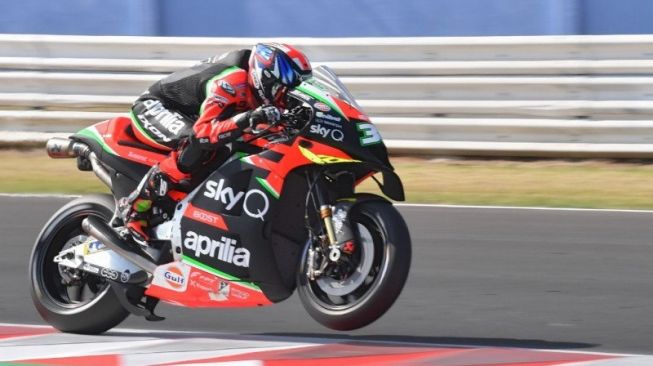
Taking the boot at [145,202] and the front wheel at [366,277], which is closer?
the front wheel at [366,277]

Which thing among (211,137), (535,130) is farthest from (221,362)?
(535,130)

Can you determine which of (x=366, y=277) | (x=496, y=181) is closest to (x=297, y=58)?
(x=366, y=277)

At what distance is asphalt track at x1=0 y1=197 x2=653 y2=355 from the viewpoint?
6.06 meters

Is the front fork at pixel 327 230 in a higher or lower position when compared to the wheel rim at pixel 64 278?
higher

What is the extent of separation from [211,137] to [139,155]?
2.08 feet

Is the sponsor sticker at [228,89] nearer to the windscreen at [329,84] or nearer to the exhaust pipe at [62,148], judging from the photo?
the windscreen at [329,84]

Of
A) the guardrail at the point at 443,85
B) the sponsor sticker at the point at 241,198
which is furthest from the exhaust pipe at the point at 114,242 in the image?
the guardrail at the point at 443,85

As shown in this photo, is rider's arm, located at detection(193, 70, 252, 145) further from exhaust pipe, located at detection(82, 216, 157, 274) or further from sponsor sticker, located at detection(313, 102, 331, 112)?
exhaust pipe, located at detection(82, 216, 157, 274)

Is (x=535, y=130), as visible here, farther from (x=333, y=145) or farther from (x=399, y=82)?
(x=333, y=145)

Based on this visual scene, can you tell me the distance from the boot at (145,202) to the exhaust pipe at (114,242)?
8cm

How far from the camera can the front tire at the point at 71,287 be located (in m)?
6.09

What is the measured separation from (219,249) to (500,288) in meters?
2.02

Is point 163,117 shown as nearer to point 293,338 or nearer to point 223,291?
point 223,291

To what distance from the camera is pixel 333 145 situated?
17.7ft
